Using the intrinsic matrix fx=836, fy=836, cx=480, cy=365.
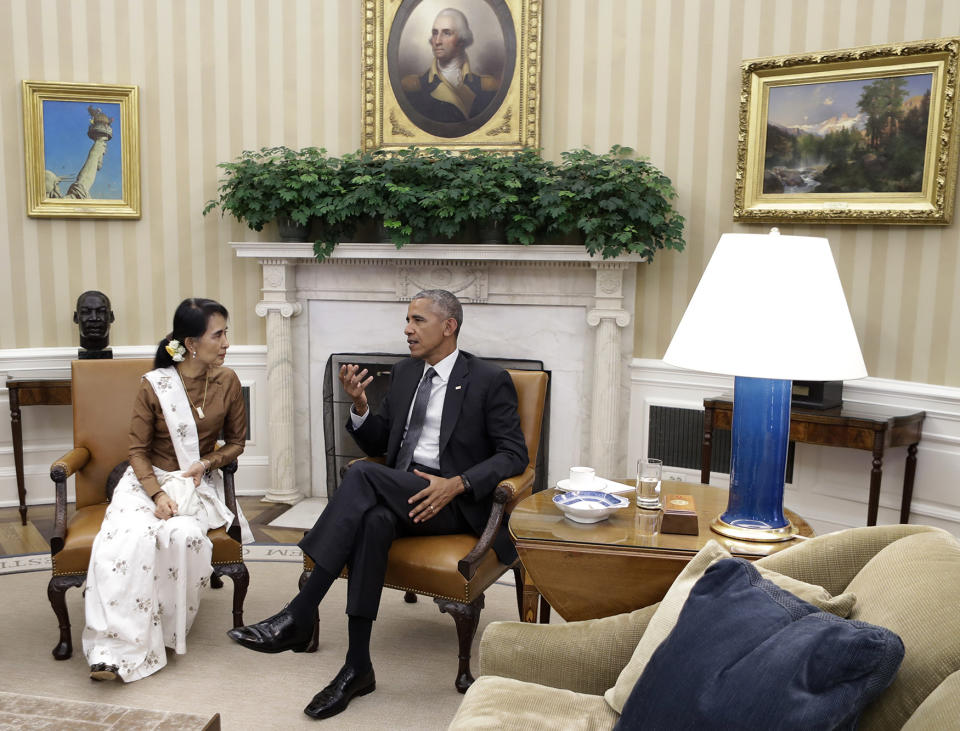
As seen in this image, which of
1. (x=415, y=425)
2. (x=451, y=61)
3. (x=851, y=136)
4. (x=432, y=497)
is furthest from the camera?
(x=451, y=61)

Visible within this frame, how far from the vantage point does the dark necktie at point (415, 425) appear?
11.7 feet

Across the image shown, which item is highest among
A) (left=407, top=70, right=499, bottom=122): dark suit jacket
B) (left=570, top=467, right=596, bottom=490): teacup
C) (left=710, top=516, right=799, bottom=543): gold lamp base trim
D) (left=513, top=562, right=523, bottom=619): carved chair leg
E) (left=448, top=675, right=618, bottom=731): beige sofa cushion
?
(left=407, top=70, right=499, bottom=122): dark suit jacket

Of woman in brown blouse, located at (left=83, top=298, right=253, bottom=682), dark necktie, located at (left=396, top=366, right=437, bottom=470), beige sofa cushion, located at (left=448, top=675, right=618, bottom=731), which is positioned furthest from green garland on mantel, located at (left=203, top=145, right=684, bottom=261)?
beige sofa cushion, located at (left=448, top=675, right=618, bottom=731)

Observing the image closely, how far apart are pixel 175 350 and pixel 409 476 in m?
1.17

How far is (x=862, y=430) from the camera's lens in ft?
13.4

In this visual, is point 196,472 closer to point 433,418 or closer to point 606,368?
point 433,418

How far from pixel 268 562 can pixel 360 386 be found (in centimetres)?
157

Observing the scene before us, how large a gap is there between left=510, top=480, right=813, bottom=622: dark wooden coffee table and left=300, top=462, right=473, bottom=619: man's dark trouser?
68 cm

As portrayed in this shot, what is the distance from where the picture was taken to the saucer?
2.83 meters

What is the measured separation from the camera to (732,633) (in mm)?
1595

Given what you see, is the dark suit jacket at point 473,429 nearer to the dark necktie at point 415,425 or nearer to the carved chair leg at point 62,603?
the dark necktie at point 415,425

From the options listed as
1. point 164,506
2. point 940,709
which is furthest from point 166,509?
point 940,709

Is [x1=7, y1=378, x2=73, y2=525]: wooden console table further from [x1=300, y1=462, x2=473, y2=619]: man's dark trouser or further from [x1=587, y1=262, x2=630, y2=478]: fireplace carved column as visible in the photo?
[x1=587, y1=262, x2=630, y2=478]: fireplace carved column

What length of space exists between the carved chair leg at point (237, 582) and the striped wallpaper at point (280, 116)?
2.45 m
